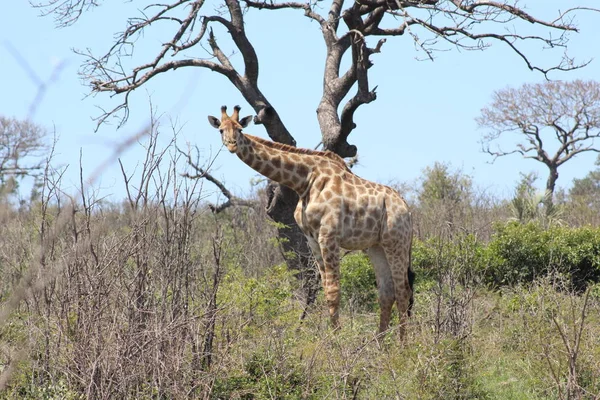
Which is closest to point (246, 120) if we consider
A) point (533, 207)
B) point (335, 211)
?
point (335, 211)

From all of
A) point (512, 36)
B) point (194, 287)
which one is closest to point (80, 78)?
point (512, 36)

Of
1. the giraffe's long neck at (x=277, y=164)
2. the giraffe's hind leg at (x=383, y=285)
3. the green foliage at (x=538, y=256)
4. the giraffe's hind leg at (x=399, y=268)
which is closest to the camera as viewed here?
the giraffe's long neck at (x=277, y=164)

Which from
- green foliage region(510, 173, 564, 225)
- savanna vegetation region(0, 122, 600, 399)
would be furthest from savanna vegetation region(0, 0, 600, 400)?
green foliage region(510, 173, 564, 225)

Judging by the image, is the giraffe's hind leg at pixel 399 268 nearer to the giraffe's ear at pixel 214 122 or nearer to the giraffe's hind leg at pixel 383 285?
the giraffe's hind leg at pixel 383 285

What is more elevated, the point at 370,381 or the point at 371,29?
the point at 371,29

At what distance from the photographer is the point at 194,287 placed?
789 cm

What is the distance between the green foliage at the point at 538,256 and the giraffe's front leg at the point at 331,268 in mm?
4895

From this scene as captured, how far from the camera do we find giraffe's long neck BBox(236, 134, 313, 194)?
9945 mm

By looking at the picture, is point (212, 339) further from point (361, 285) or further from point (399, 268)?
point (361, 285)

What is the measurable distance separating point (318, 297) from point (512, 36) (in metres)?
5.62

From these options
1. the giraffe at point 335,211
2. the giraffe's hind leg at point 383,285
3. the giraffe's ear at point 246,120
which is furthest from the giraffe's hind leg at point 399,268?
the giraffe's ear at point 246,120

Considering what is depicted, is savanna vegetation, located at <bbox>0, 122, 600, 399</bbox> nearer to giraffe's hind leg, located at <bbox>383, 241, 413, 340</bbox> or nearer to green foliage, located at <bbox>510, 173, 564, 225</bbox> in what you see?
giraffe's hind leg, located at <bbox>383, 241, 413, 340</bbox>

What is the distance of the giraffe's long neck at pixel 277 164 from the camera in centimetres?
995

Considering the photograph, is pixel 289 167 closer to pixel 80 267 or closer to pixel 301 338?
pixel 301 338
